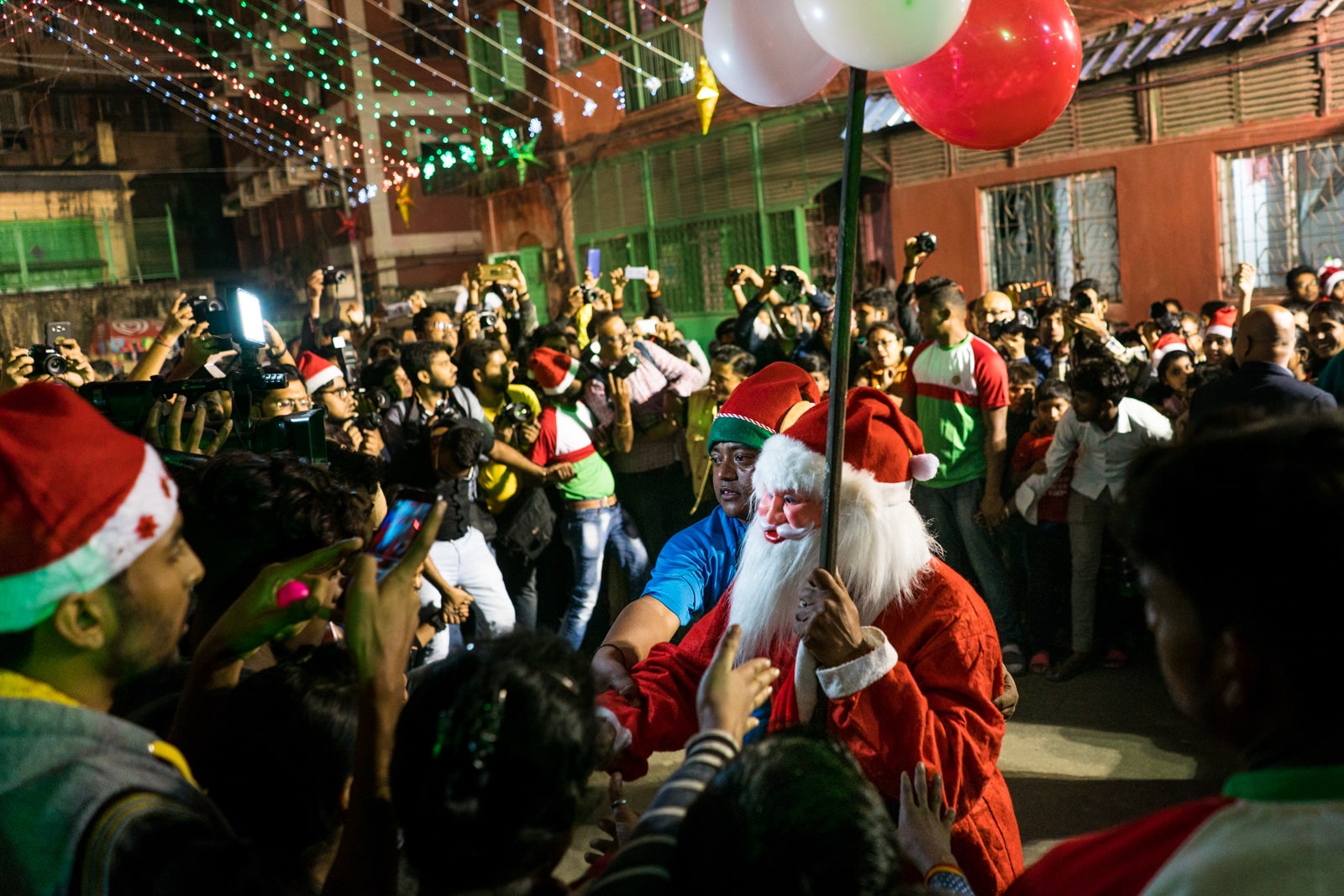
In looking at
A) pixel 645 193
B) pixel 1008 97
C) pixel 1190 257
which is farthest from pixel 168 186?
pixel 1008 97

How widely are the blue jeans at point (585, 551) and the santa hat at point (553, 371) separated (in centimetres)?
70

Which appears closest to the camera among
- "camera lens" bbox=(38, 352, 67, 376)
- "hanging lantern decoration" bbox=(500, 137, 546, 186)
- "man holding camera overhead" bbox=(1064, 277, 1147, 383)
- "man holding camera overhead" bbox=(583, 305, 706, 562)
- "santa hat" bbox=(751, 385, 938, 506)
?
"santa hat" bbox=(751, 385, 938, 506)

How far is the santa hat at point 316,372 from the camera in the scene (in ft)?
17.2

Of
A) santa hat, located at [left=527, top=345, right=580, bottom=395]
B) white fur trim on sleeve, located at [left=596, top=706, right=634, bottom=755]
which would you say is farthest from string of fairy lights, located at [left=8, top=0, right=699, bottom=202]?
white fur trim on sleeve, located at [left=596, top=706, right=634, bottom=755]

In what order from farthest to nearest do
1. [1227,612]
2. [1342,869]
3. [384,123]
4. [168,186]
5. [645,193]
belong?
[168,186]
[384,123]
[645,193]
[1227,612]
[1342,869]

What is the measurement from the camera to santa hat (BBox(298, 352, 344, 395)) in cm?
525

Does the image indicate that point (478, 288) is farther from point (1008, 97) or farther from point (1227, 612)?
point (1227, 612)

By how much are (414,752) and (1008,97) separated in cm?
206

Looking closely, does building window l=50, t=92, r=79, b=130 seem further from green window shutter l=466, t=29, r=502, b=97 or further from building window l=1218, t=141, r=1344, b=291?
building window l=1218, t=141, r=1344, b=291

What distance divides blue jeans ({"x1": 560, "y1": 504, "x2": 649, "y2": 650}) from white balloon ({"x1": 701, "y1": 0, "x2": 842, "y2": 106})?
10.2 ft

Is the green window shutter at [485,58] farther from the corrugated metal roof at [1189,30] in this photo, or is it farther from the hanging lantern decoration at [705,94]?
the corrugated metal roof at [1189,30]

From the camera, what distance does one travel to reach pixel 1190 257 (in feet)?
32.6

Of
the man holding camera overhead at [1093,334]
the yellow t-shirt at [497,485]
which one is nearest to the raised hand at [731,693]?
the yellow t-shirt at [497,485]

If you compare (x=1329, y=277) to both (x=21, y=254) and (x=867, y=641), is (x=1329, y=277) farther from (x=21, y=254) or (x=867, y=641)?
(x=21, y=254)
